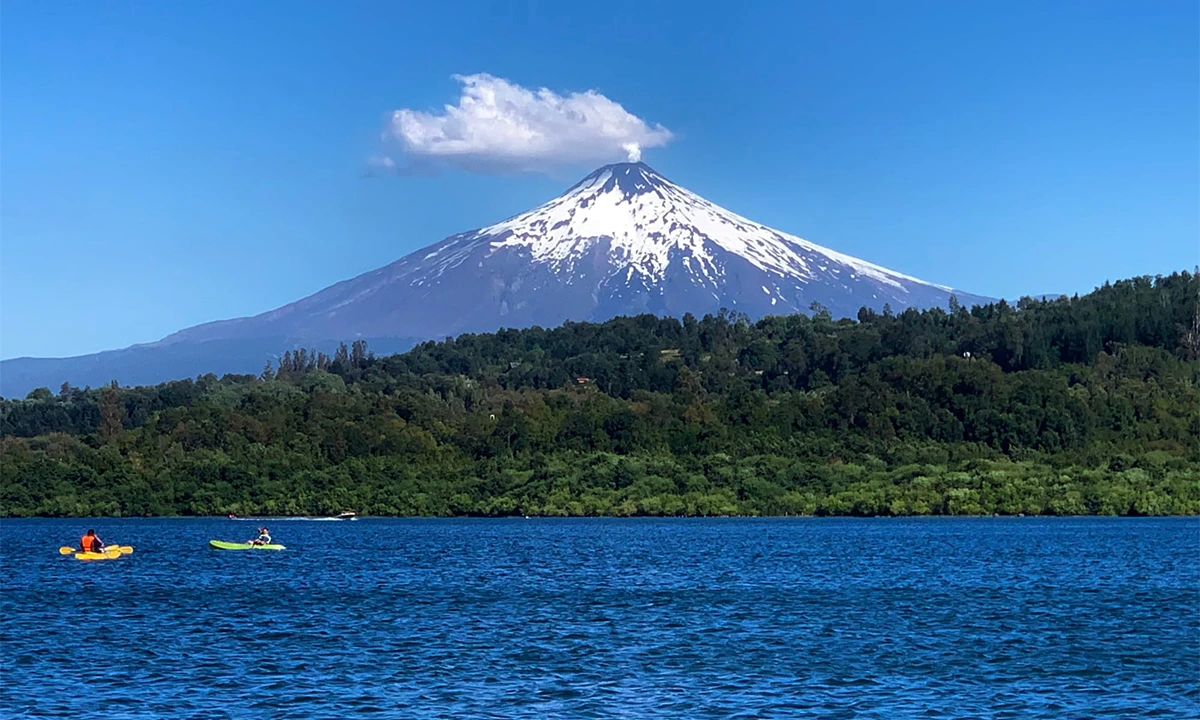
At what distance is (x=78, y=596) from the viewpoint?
176 feet

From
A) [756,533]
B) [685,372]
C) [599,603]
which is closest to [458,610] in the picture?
[599,603]

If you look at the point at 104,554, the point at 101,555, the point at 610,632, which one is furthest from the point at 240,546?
→ the point at 610,632

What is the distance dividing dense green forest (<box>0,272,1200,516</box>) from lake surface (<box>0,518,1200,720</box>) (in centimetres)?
3648

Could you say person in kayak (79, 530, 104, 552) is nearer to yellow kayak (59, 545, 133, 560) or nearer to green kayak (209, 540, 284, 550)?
yellow kayak (59, 545, 133, 560)

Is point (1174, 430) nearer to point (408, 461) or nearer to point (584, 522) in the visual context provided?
point (584, 522)

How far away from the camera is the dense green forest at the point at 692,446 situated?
114875 millimetres

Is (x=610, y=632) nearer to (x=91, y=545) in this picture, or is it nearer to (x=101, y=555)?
(x=101, y=555)

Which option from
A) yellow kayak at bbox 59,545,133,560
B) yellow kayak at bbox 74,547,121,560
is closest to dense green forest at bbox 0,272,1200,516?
yellow kayak at bbox 59,545,133,560

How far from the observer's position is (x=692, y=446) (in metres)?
128

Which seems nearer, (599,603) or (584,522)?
(599,603)

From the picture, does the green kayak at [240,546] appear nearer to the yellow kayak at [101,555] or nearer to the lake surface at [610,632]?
the lake surface at [610,632]

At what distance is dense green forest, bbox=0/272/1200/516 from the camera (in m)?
115

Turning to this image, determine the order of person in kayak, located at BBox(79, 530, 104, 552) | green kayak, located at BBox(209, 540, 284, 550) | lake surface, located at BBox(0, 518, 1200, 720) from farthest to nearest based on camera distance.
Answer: green kayak, located at BBox(209, 540, 284, 550) < person in kayak, located at BBox(79, 530, 104, 552) < lake surface, located at BBox(0, 518, 1200, 720)

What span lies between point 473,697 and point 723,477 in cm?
8695
